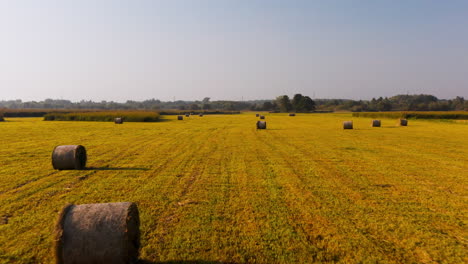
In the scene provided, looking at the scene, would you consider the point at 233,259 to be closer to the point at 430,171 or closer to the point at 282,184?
the point at 282,184

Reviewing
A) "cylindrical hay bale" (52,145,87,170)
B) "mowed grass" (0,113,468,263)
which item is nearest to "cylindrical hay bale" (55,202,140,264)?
"mowed grass" (0,113,468,263)

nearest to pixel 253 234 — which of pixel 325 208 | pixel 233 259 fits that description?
pixel 233 259

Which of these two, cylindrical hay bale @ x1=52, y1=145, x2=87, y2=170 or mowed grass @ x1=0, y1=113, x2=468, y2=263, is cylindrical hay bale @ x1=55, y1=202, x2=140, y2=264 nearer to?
mowed grass @ x1=0, y1=113, x2=468, y2=263

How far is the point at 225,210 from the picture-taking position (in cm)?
704

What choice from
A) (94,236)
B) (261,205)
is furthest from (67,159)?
(261,205)

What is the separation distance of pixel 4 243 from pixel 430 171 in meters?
13.9

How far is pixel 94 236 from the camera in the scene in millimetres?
4422

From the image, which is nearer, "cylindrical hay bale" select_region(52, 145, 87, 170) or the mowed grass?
the mowed grass

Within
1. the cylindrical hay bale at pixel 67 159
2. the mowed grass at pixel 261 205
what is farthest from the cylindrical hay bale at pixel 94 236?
the cylindrical hay bale at pixel 67 159

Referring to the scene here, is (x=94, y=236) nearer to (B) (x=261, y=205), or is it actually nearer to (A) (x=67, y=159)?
(B) (x=261, y=205)

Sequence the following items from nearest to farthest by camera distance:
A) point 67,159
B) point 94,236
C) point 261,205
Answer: point 94,236 → point 261,205 → point 67,159

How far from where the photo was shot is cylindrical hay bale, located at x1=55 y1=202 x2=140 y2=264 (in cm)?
434

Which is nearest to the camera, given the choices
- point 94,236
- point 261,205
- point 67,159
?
point 94,236

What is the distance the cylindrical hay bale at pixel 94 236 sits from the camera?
171 inches
